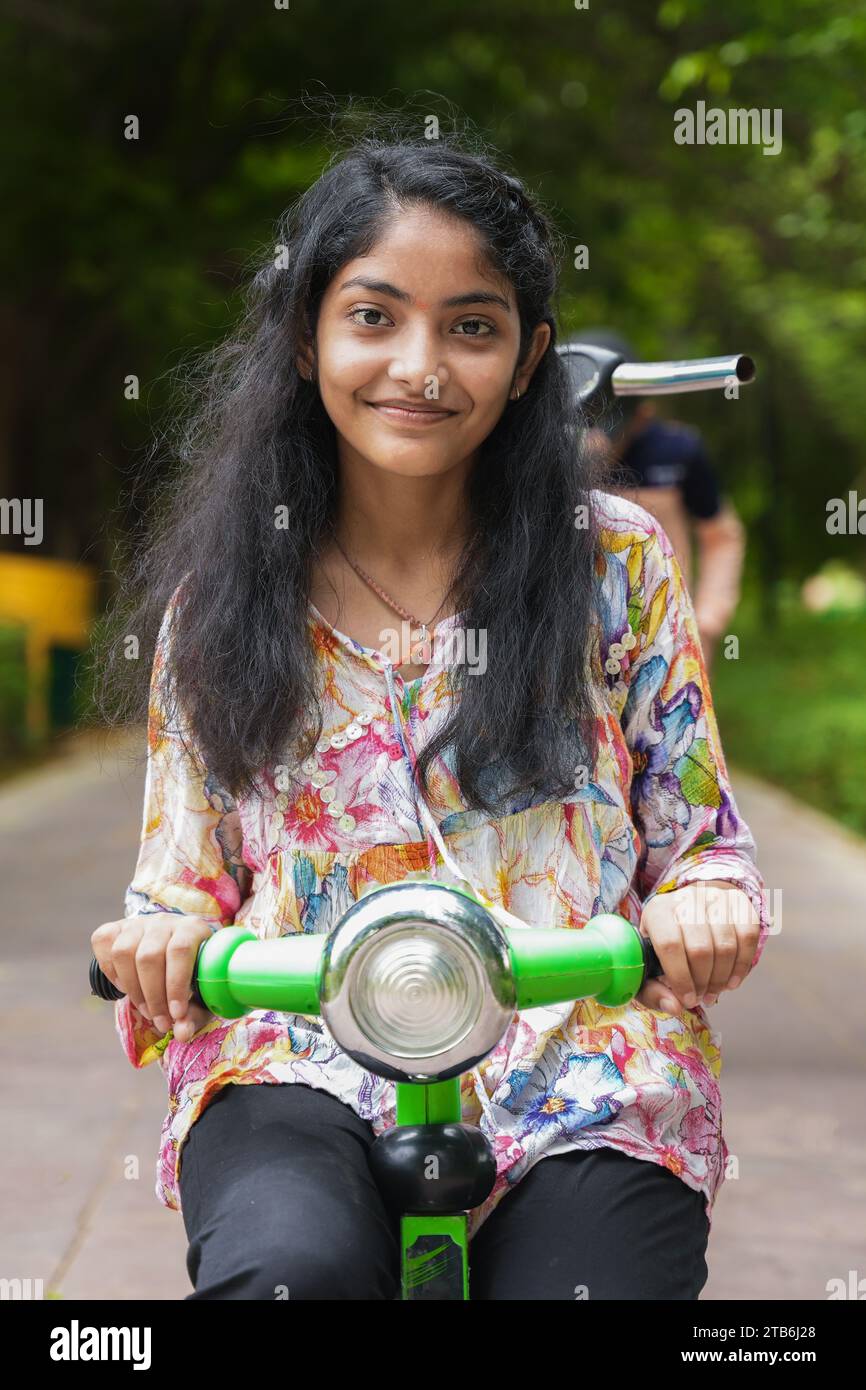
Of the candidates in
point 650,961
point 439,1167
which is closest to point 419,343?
point 650,961

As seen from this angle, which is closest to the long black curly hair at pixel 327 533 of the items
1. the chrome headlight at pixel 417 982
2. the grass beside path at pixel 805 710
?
the chrome headlight at pixel 417 982

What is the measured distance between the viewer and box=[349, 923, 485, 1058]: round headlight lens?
4.76 feet

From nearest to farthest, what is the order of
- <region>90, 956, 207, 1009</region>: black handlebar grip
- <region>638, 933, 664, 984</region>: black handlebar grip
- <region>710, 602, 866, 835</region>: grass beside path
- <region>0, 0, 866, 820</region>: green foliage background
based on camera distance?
<region>638, 933, 664, 984</region>: black handlebar grip, <region>90, 956, 207, 1009</region>: black handlebar grip, <region>710, 602, 866, 835</region>: grass beside path, <region>0, 0, 866, 820</region>: green foliage background

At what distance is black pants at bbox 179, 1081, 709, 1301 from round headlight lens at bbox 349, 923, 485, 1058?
24 cm

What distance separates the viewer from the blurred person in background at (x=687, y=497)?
5.41 meters

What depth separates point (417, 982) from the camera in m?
1.45

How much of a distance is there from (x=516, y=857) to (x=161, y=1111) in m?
2.86

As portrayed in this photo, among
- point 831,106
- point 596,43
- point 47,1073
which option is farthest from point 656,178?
point 47,1073

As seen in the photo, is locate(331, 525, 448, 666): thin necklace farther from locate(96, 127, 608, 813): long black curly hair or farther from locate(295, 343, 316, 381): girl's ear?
locate(295, 343, 316, 381): girl's ear

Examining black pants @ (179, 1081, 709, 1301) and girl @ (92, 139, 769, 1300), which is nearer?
black pants @ (179, 1081, 709, 1301)

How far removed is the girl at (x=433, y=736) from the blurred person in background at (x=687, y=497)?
2.99 meters

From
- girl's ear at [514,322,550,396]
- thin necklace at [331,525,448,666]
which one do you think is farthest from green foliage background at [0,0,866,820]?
thin necklace at [331,525,448,666]

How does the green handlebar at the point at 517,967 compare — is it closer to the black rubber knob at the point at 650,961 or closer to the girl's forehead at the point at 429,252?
the black rubber knob at the point at 650,961

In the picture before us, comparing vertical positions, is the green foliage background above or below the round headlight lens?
above
